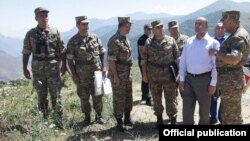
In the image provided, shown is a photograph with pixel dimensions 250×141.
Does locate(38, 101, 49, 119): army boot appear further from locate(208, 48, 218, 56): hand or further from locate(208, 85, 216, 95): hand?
locate(208, 48, 218, 56): hand

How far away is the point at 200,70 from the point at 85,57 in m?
2.39

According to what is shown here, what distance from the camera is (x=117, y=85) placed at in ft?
24.6

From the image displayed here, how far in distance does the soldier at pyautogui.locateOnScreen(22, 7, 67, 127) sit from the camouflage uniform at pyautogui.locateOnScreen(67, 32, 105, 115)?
24 centimetres

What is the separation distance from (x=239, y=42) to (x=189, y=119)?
5.23 feet

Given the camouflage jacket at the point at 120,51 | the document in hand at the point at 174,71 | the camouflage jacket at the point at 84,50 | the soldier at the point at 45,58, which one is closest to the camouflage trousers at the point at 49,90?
the soldier at the point at 45,58

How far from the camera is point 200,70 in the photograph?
6.33 metres

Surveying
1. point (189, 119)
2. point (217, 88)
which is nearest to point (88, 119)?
point (189, 119)

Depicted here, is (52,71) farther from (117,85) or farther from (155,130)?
(155,130)

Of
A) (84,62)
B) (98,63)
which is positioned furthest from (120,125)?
(84,62)

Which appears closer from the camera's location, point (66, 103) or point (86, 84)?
point (86, 84)

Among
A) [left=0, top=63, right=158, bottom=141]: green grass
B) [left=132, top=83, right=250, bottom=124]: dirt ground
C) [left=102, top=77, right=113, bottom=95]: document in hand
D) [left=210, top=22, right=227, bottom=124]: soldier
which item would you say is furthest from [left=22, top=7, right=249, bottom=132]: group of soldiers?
[left=210, top=22, right=227, bottom=124]: soldier

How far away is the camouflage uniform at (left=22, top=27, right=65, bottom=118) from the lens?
7.64m

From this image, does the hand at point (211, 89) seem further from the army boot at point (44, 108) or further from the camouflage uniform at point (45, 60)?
the army boot at point (44, 108)

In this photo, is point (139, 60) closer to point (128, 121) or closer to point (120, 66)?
point (128, 121)
